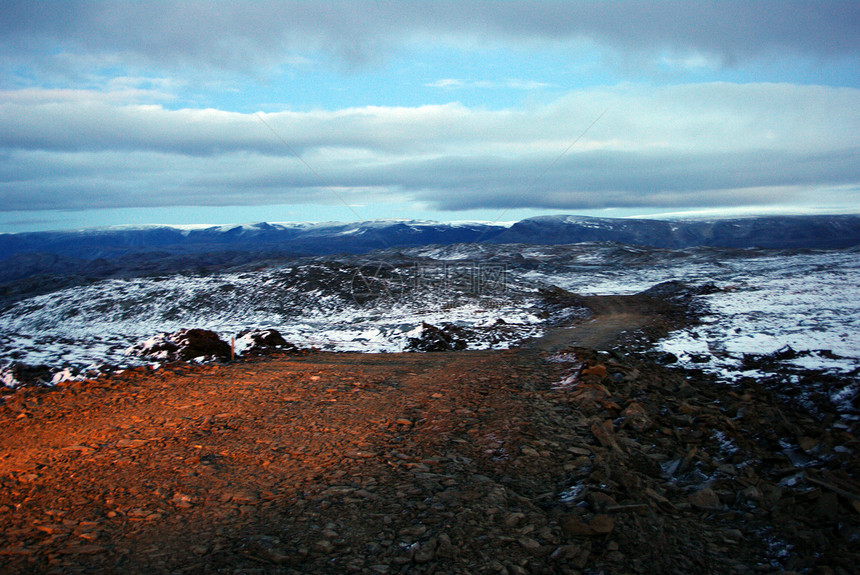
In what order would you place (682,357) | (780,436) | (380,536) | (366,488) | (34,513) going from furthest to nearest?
(682,357), (780,436), (366,488), (34,513), (380,536)

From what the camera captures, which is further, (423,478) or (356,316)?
(356,316)

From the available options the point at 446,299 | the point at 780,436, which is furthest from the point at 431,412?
the point at 446,299

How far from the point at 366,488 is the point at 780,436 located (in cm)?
779

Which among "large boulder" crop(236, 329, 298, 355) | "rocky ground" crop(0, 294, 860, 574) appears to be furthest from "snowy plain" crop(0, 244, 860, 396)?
"rocky ground" crop(0, 294, 860, 574)

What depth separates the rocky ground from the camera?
447cm

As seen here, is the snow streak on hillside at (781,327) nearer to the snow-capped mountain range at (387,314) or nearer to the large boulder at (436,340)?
the snow-capped mountain range at (387,314)

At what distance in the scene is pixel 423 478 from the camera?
5.86 metres

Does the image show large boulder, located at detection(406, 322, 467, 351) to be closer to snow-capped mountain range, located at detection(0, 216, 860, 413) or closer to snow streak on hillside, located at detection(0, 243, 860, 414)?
snow-capped mountain range, located at detection(0, 216, 860, 413)

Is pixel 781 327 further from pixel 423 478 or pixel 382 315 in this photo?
pixel 382 315

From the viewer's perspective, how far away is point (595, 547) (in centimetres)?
457

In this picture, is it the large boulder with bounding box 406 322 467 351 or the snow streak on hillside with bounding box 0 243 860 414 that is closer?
the snow streak on hillside with bounding box 0 243 860 414

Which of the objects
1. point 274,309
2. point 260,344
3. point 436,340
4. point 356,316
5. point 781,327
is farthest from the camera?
point 274,309

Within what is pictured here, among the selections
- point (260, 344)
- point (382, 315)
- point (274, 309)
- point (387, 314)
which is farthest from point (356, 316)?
point (260, 344)

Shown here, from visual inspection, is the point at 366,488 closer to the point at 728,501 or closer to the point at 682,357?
the point at 728,501
